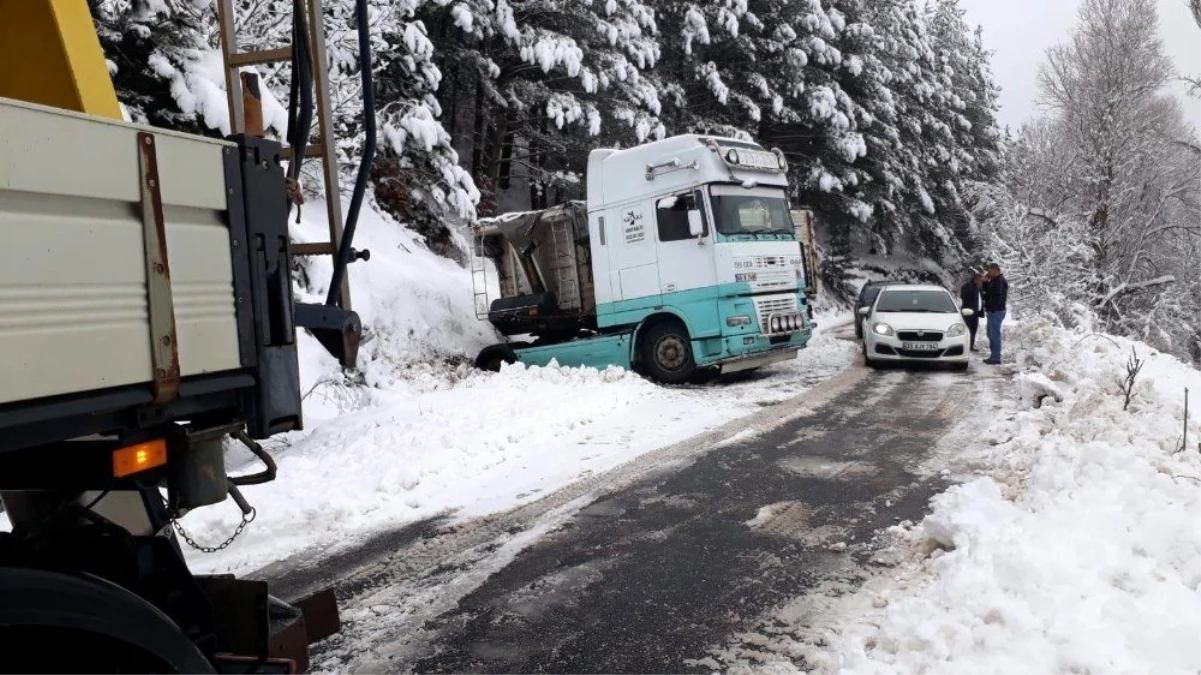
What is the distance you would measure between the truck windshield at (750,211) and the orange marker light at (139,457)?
414 inches

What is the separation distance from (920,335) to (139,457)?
45.6 ft

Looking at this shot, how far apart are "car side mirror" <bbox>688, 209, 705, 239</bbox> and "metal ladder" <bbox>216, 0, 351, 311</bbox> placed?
937 centimetres

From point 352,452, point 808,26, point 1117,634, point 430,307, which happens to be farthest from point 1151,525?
point 808,26

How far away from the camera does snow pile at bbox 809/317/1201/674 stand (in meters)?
3.17

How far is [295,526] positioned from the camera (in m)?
5.90

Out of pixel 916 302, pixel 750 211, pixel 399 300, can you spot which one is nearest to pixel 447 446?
pixel 750 211

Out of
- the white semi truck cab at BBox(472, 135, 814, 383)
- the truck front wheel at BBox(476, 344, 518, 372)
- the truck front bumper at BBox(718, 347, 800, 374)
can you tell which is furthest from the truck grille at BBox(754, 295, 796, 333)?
the truck front wheel at BBox(476, 344, 518, 372)

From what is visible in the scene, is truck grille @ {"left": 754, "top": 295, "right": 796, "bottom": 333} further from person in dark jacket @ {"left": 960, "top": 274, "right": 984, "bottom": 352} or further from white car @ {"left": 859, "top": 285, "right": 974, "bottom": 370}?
person in dark jacket @ {"left": 960, "top": 274, "right": 984, "bottom": 352}

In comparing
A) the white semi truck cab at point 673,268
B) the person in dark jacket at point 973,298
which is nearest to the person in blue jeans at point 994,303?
the person in dark jacket at point 973,298

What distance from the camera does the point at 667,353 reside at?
13.0 m

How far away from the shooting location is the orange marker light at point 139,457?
2.17m

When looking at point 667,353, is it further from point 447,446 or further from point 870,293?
point 870,293

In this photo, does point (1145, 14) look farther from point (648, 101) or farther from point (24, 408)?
point (24, 408)

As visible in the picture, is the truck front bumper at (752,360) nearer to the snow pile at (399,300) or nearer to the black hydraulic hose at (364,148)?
the snow pile at (399,300)
